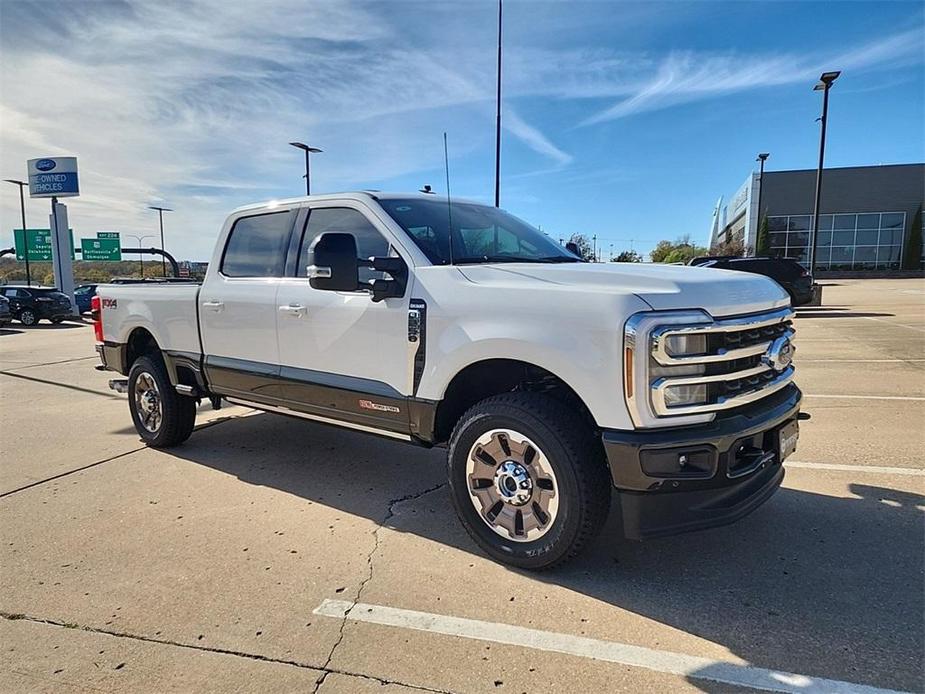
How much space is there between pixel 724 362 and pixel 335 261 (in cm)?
209

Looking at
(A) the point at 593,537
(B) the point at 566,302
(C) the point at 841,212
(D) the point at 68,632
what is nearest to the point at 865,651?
(A) the point at 593,537

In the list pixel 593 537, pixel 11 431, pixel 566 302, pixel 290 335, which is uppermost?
pixel 566 302

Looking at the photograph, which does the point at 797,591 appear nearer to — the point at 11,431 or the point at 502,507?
the point at 502,507

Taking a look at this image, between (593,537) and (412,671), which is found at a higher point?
(593,537)

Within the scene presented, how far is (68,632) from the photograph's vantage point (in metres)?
2.83

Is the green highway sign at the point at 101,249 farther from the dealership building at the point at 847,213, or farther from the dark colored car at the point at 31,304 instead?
the dealership building at the point at 847,213

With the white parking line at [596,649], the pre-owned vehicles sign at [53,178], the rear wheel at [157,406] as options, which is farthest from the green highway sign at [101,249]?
the white parking line at [596,649]

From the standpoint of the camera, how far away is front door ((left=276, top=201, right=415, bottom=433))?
3.78m

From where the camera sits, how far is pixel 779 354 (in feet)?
10.8

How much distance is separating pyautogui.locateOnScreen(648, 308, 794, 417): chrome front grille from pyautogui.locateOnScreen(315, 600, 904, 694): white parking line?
3.35 feet

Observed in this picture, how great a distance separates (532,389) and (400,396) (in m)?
0.83

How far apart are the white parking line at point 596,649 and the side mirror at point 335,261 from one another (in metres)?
1.68

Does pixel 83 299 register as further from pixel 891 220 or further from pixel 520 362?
pixel 891 220

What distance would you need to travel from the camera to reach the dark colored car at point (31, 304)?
22016 mm
